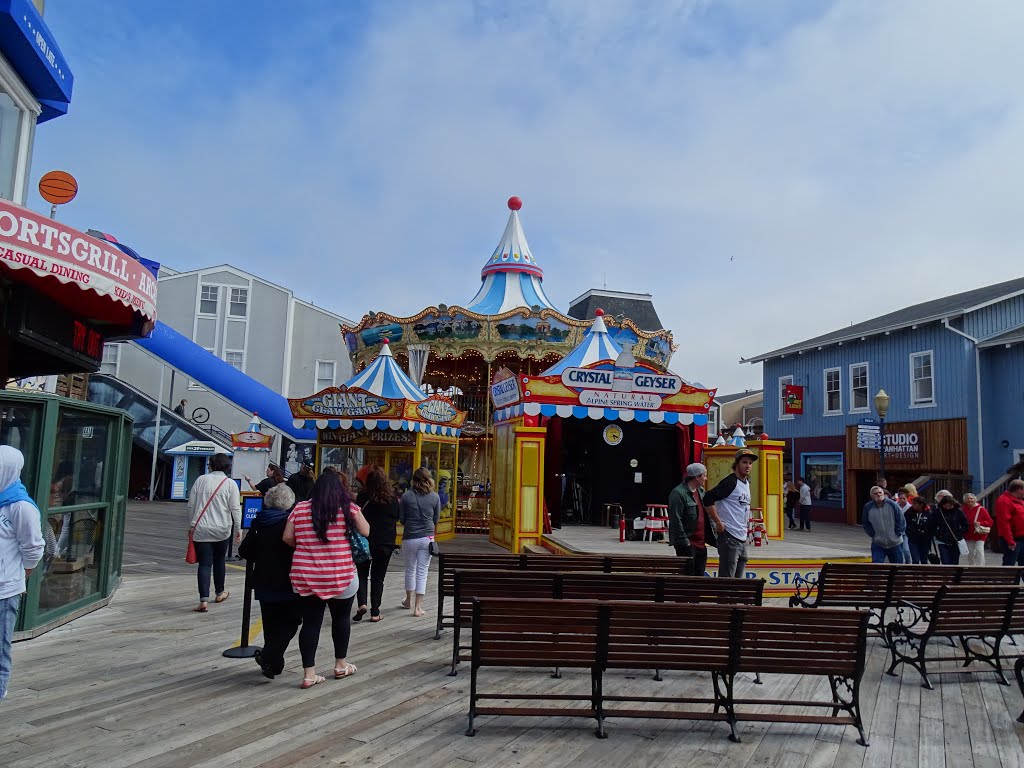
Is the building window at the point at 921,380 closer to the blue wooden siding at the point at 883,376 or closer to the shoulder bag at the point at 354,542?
the blue wooden siding at the point at 883,376

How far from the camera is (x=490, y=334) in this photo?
68.7 ft

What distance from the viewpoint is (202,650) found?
20.2 feet

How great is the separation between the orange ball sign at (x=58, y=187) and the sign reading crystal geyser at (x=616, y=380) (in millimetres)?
7881

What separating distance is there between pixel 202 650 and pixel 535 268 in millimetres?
18102

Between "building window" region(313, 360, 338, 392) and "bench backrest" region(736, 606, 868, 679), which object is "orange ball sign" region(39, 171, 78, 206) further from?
"building window" region(313, 360, 338, 392)

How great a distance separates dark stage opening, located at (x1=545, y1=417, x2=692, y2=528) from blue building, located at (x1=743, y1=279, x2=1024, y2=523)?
8.40 m

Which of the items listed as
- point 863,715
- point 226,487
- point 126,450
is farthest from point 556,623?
point 126,450

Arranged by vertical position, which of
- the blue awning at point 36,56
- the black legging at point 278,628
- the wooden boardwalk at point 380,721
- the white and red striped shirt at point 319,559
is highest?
the blue awning at point 36,56

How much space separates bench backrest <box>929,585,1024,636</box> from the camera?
551cm

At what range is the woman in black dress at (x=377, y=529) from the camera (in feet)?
24.4

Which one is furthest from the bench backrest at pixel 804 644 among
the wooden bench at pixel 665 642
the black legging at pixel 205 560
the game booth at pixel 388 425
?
the game booth at pixel 388 425

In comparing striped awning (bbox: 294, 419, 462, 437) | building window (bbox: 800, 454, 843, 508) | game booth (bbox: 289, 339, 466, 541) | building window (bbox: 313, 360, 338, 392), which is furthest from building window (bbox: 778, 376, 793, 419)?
building window (bbox: 313, 360, 338, 392)

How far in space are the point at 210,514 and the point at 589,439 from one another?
34.3 ft

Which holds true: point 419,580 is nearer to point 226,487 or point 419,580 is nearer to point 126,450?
point 226,487
